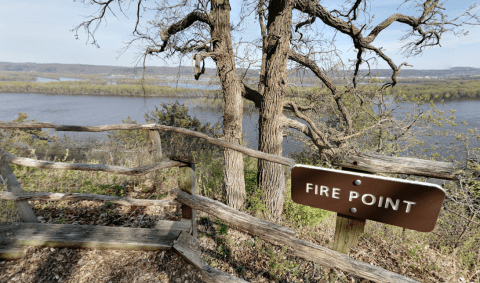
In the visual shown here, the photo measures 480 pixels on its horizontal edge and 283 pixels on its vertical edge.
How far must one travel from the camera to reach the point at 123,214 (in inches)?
142

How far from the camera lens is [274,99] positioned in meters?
4.32

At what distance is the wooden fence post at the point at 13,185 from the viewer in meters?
2.62

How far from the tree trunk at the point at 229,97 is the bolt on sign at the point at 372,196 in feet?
10.5

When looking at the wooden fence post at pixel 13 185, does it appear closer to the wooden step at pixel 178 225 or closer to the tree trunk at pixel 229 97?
the wooden step at pixel 178 225

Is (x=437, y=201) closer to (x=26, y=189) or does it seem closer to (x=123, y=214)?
(x=123, y=214)

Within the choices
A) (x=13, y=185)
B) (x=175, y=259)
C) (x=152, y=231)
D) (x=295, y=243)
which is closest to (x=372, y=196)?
(x=295, y=243)

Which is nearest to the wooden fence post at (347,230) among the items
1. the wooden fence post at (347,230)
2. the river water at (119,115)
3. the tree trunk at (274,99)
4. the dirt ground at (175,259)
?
the wooden fence post at (347,230)

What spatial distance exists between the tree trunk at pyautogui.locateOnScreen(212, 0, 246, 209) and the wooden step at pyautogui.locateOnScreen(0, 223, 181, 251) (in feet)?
7.12

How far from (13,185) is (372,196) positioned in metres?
3.79

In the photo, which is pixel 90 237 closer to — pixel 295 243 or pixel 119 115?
pixel 295 243

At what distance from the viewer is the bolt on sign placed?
3.60 feet

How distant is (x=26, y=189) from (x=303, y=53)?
6.71 meters

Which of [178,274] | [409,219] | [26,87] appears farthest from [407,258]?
[26,87]

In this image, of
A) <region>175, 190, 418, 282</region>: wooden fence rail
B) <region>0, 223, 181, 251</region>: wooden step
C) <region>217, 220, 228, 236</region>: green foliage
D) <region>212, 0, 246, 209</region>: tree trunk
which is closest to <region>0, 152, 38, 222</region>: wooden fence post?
<region>0, 223, 181, 251</region>: wooden step
